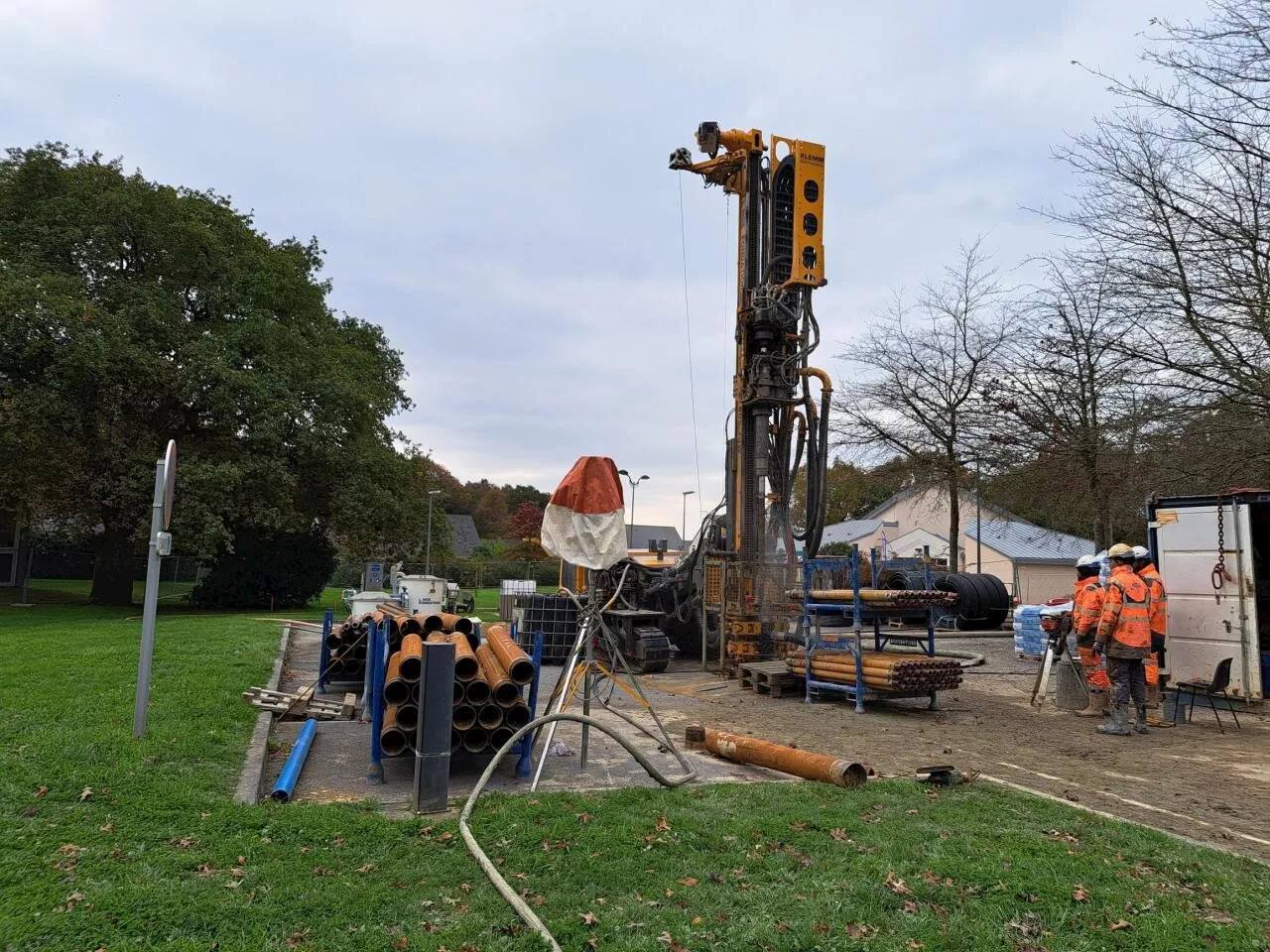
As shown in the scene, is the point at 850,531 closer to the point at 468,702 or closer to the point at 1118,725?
the point at 1118,725

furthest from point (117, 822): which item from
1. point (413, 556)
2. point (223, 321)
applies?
point (413, 556)

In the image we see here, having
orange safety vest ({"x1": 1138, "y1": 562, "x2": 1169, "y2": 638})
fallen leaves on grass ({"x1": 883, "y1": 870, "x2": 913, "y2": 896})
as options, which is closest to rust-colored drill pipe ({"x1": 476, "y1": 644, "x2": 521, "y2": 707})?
fallen leaves on grass ({"x1": 883, "y1": 870, "x2": 913, "y2": 896})

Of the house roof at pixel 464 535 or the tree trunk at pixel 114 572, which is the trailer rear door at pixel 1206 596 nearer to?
the tree trunk at pixel 114 572

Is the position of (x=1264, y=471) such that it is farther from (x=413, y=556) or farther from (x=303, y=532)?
(x=413, y=556)

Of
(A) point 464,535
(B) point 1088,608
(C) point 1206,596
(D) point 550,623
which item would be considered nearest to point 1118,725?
(B) point 1088,608

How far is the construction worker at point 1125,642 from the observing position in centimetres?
929

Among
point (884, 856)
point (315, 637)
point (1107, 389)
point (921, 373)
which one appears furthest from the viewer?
point (921, 373)

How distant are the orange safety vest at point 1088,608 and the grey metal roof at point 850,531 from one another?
155 feet

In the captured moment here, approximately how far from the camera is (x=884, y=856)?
4.73 m

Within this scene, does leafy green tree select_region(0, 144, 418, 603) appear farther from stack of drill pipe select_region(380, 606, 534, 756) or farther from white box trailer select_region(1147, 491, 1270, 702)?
white box trailer select_region(1147, 491, 1270, 702)

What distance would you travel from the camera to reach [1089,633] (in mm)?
10406

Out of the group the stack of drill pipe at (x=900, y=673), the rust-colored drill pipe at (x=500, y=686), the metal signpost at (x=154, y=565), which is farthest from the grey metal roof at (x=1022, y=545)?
the metal signpost at (x=154, y=565)

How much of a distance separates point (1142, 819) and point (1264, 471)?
8.65 m

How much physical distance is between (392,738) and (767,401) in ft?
31.6
